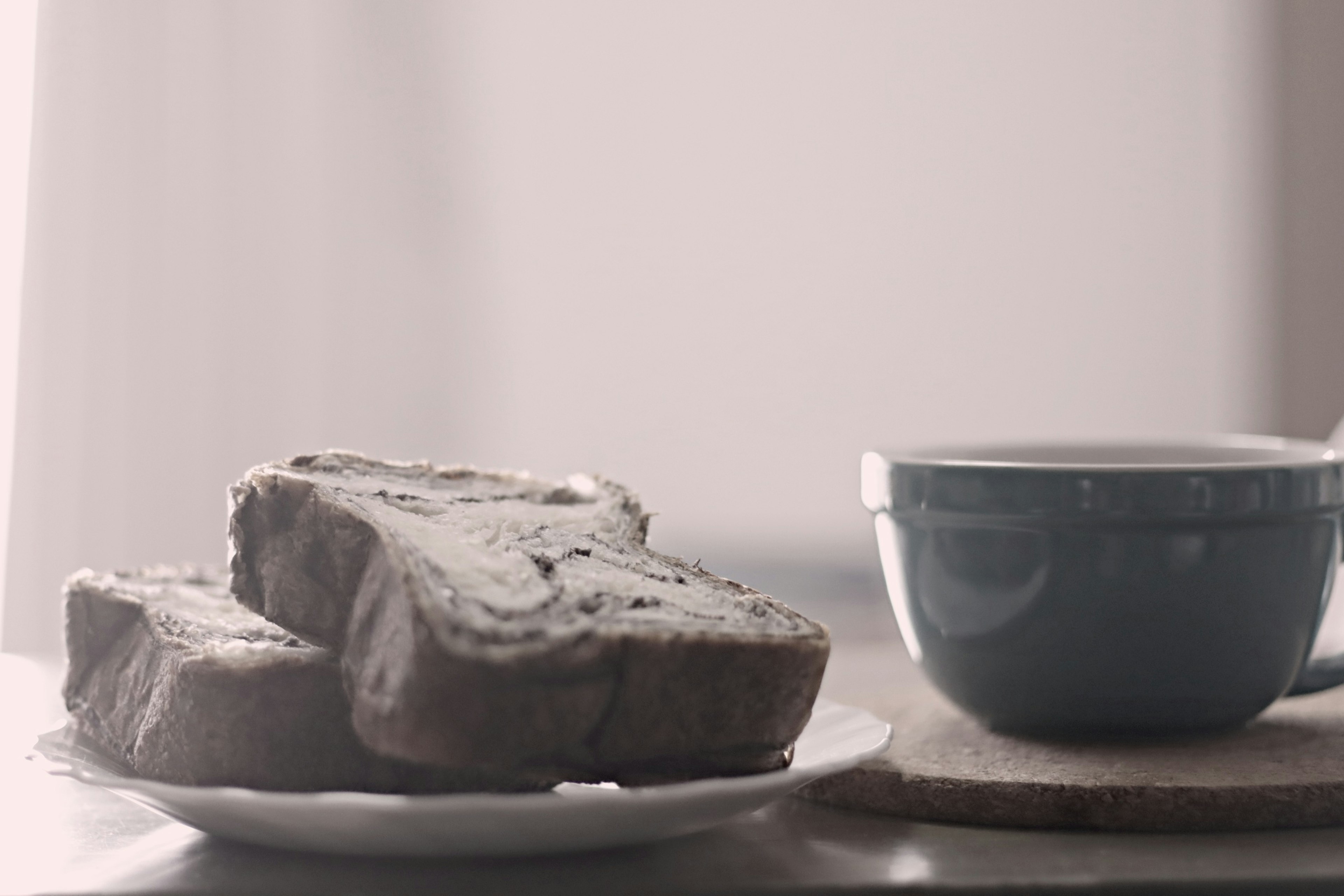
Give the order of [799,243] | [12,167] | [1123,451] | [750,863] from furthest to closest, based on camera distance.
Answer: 1. [799,243]
2. [12,167]
3. [1123,451]
4. [750,863]

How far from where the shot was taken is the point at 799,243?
164 inches

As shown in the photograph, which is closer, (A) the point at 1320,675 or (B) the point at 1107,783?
(B) the point at 1107,783

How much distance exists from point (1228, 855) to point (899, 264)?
3.56 meters

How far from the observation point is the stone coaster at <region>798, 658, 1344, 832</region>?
0.82 m

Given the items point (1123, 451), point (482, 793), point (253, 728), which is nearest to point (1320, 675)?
point (1123, 451)

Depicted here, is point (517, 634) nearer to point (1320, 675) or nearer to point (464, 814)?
point (464, 814)

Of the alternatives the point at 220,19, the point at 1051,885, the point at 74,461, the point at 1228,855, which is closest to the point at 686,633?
the point at 1051,885

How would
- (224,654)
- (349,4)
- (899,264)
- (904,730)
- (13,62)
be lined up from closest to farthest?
1. (224,654)
2. (904,730)
3. (13,62)
4. (349,4)
5. (899,264)

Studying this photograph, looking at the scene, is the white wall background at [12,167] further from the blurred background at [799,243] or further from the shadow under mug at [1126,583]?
the shadow under mug at [1126,583]

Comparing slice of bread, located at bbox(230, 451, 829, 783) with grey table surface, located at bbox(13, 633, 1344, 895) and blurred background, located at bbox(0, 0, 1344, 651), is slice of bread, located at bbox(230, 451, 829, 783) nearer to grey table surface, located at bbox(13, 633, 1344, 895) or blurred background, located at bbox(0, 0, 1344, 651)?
grey table surface, located at bbox(13, 633, 1344, 895)

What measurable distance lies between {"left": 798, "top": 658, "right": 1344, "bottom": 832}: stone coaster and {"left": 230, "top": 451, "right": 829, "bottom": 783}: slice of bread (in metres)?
0.12

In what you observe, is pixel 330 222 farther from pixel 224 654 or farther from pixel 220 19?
pixel 224 654

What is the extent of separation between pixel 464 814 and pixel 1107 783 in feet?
1.45

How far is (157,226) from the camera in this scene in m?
3.61
